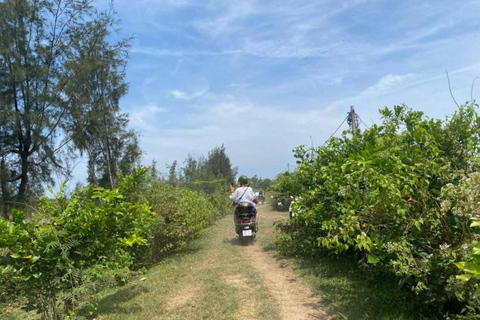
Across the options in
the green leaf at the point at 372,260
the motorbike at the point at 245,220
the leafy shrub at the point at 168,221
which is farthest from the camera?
the motorbike at the point at 245,220

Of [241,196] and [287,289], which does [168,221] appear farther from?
[287,289]

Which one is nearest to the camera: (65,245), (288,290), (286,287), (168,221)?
(65,245)

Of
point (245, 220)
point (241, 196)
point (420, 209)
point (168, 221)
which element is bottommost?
point (245, 220)

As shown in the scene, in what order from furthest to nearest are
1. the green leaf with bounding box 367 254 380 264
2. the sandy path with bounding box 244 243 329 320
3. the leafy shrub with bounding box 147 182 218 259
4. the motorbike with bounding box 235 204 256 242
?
the motorbike with bounding box 235 204 256 242
the leafy shrub with bounding box 147 182 218 259
the sandy path with bounding box 244 243 329 320
the green leaf with bounding box 367 254 380 264

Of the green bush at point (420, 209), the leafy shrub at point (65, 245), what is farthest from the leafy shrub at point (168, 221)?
the green bush at point (420, 209)

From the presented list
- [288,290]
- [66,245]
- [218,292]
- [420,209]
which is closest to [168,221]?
[218,292]

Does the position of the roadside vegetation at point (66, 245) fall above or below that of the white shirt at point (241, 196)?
below

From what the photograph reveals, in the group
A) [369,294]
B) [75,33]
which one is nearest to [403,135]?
[369,294]

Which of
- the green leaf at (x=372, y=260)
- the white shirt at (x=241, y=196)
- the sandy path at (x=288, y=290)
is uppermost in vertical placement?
the white shirt at (x=241, y=196)

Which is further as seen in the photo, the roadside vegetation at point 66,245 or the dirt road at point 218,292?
the dirt road at point 218,292

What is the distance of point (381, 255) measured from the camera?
3.67 m

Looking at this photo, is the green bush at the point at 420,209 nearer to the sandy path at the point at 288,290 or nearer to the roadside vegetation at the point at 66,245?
the sandy path at the point at 288,290

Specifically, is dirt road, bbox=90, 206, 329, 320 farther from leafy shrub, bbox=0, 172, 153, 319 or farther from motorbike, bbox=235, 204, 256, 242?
motorbike, bbox=235, 204, 256, 242

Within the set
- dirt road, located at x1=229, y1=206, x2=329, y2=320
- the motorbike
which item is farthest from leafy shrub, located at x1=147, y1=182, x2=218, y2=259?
dirt road, located at x1=229, y1=206, x2=329, y2=320
